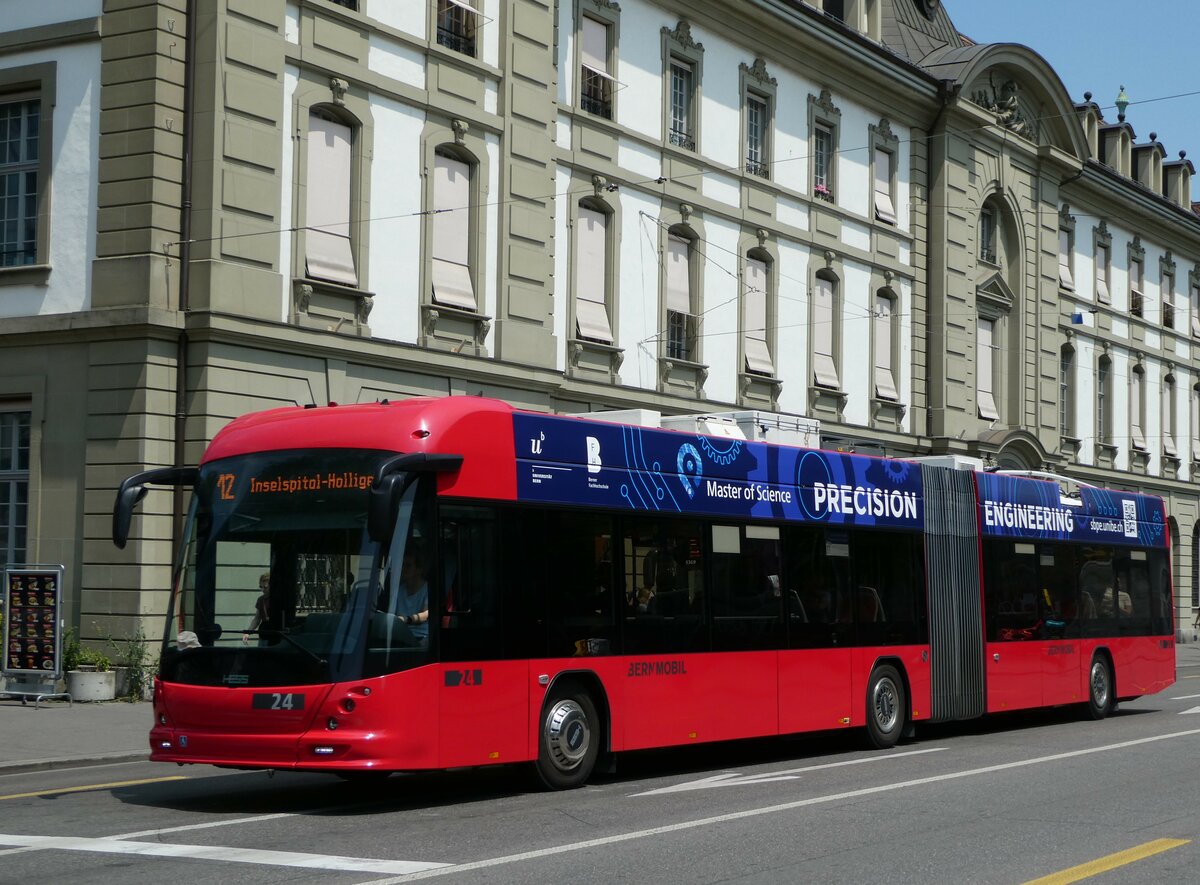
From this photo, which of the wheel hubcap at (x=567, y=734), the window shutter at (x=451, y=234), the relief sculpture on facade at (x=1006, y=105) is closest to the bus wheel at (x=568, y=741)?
the wheel hubcap at (x=567, y=734)

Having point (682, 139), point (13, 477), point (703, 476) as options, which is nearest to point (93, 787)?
point (703, 476)

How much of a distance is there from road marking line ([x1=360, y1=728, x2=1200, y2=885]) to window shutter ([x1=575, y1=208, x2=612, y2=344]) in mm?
13430

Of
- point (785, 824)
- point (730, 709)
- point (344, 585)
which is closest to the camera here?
point (785, 824)

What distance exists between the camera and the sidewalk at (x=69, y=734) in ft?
50.9

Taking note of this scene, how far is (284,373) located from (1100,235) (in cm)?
3209

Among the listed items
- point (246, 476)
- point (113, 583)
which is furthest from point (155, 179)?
point (246, 476)

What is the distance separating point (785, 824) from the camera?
35.5 feet

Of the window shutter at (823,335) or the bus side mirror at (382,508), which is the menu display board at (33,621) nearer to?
Answer: the bus side mirror at (382,508)

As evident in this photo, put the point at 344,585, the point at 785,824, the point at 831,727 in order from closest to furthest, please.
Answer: the point at 785,824 < the point at 344,585 < the point at 831,727

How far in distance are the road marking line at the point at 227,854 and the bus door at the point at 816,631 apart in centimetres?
706

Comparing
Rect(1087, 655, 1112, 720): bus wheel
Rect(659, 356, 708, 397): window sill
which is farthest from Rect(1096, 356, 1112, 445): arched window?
Rect(1087, 655, 1112, 720): bus wheel

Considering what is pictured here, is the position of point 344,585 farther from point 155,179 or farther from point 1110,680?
point 1110,680

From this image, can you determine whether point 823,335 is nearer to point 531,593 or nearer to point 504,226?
point 504,226

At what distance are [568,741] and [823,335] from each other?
23.3m
